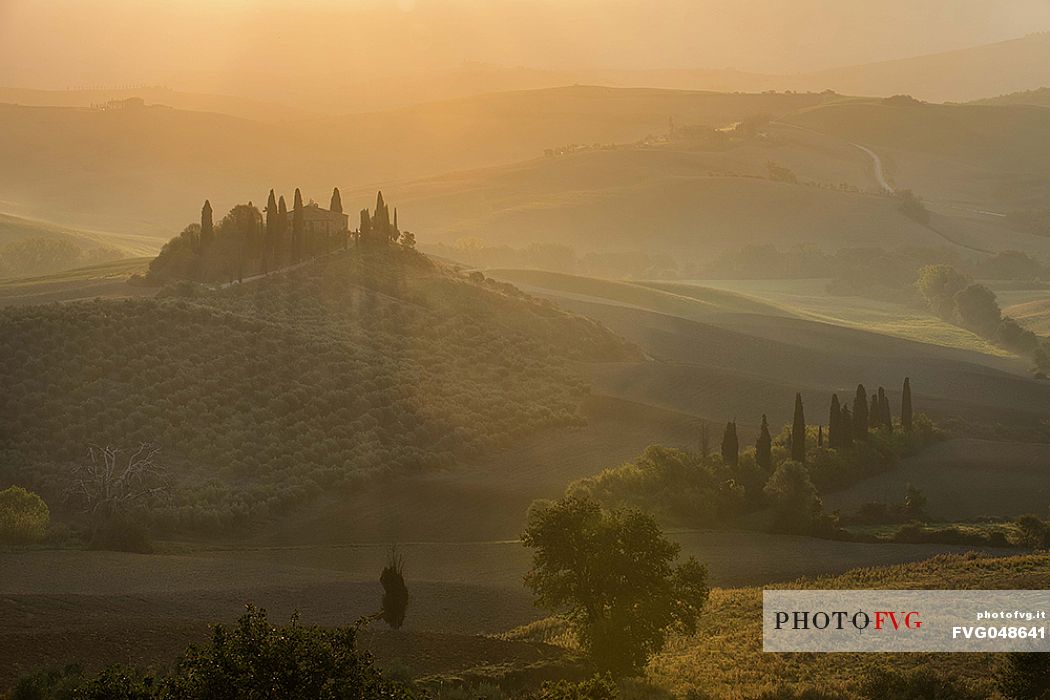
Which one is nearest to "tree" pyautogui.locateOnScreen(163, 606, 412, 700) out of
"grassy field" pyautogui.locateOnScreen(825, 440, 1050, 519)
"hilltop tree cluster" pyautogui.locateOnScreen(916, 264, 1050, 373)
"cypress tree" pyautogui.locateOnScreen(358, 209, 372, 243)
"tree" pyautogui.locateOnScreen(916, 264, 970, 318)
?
"grassy field" pyautogui.locateOnScreen(825, 440, 1050, 519)

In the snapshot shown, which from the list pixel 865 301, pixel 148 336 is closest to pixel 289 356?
pixel 148 336

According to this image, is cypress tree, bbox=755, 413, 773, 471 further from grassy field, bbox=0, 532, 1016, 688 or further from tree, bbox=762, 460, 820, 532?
grassy field, bbox=0, 532, 1016, 688

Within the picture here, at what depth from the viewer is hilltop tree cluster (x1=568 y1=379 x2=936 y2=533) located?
55.2m

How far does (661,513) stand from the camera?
55.1 metres

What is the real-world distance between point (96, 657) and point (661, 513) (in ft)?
104

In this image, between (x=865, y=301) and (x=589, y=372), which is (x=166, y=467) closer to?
(x=589, y=372)

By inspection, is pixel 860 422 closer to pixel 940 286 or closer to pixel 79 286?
pixel 79 286

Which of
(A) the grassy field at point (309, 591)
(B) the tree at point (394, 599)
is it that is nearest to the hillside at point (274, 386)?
(A) the grassy field at point (309, 591)

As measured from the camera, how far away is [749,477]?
196ft

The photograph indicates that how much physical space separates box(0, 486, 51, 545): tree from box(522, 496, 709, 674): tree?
24.2 meters

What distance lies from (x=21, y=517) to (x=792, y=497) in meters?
35.9

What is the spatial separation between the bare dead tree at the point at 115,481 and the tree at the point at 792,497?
100 feet

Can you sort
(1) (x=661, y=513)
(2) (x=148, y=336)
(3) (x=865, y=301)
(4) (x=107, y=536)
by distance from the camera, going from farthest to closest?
1. (3) (x=865, y=301)
2. (2) (x=148, y=336)
3. (1) (x=661, y=513)
4. (4) (x=107, y=536)

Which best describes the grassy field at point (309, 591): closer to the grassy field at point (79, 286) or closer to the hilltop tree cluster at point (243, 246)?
the grassy field at point (79, 286)
